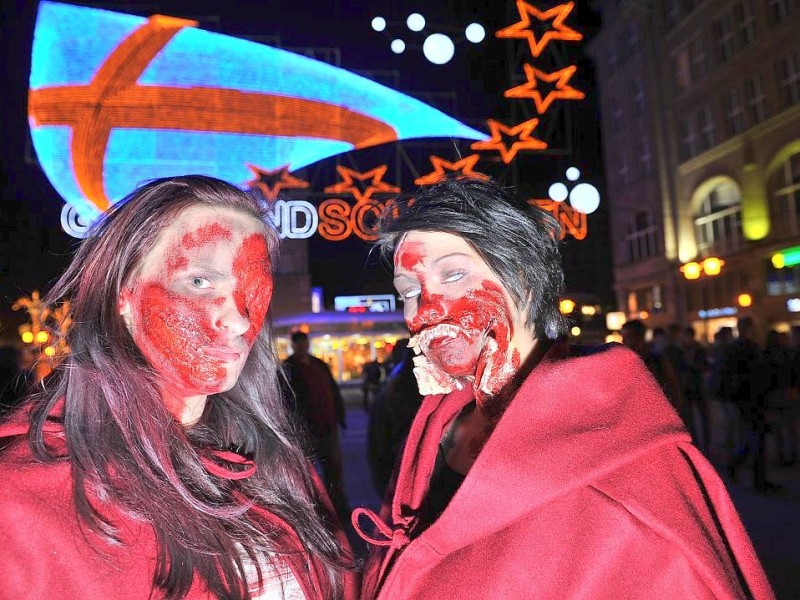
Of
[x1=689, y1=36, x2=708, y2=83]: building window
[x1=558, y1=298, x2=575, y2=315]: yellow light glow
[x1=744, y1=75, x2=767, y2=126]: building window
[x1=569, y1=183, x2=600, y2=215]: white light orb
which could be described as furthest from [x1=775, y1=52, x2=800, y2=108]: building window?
[x1=558, y1=298, x2=575, y2=315]: yellow light glow

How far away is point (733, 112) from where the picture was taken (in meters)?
22.9

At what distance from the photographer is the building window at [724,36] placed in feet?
73.4

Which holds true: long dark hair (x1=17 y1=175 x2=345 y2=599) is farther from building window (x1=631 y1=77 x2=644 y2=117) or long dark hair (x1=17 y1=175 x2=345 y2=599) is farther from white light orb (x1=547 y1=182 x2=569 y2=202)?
building window (x1=631 y1=77 x2=644 y2=117)

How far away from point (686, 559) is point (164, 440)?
1093 mm

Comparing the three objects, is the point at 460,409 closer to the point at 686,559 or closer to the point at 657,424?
the point at 657,424

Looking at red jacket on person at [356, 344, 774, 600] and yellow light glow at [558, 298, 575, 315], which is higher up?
yellow light glow at [558, 298, 575, 315]

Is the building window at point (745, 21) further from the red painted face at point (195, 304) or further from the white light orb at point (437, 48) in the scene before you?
the red painted face at point (195, 304)

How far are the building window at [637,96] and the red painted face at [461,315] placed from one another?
29.9 metres

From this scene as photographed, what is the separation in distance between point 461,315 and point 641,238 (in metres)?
30.1

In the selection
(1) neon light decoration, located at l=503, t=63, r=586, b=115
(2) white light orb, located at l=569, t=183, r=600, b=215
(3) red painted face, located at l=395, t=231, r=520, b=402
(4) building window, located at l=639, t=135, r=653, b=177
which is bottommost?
(3) red painted face, located at l=395, t=231, r=520, b=402

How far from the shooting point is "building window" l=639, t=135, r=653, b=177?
27.5 metres

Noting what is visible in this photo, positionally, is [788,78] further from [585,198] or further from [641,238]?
[585,198]

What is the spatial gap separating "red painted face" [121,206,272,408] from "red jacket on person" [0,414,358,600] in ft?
0.91

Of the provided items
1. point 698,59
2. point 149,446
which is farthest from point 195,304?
point 698,59
